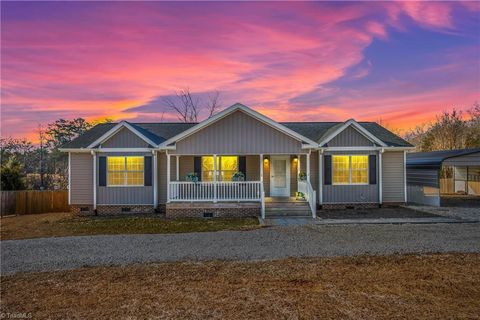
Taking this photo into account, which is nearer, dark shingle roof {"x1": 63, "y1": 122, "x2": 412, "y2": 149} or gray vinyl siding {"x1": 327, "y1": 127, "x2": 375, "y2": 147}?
gray vinyl siding {"x1": 327, "y1": 127, "x2": 375, "y2": 147}

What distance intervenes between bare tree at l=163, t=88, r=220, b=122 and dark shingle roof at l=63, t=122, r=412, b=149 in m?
16.9

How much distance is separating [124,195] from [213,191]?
4.65 metres

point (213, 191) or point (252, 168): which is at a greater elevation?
point (252, 168)

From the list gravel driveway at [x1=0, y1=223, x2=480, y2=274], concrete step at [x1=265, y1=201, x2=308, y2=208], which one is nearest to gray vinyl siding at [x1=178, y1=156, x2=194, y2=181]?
concrete step at [x1=265, y1=201, x2=308, y2=208]

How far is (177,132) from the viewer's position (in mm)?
19281

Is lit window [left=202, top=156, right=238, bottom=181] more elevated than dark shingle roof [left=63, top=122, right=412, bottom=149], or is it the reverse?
dark shingle roof [left=63, top=122, right=412, bottom=149]

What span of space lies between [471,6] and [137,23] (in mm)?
13655

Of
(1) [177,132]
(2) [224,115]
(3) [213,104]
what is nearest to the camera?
(2) [224,115]

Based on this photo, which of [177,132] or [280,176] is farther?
[177,132]

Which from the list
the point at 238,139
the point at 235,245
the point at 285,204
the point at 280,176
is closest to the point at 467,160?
the point at 280,176

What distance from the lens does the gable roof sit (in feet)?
50.1

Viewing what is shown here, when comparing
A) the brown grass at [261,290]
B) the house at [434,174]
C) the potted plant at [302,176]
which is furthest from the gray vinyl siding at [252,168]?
the brown grass at [261,290]

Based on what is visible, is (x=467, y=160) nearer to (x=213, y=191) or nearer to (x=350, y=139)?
A: (x=350, y=139)

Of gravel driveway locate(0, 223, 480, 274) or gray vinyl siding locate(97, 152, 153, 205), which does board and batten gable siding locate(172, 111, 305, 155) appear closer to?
gray vinyl siding locate(97, 152, 153, 205)
